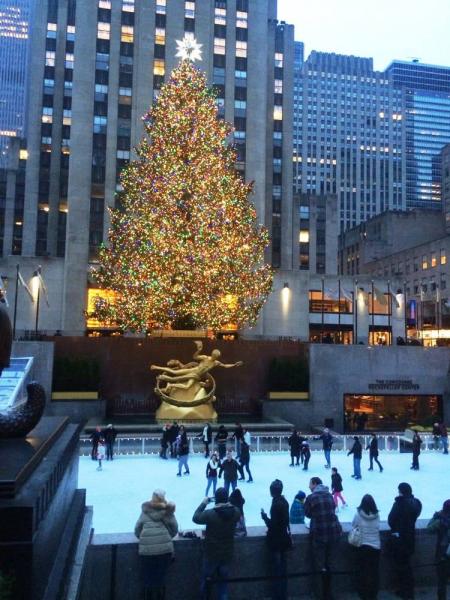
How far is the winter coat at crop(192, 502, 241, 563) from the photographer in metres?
7.07

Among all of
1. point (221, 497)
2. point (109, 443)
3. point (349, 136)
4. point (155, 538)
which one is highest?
point (349, 136)

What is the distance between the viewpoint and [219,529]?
279 inches

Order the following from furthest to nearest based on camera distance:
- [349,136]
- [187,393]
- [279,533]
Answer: [349,136], [187,393], [279,533]

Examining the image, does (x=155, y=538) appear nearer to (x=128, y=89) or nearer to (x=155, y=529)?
(x=155, y=529)

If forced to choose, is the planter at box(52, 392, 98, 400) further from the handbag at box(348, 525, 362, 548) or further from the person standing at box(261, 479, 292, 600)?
the handbag at box(348, 525, 362, 548)

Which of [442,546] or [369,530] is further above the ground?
[369,530]

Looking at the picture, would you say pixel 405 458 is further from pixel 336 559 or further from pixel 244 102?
pixel 244 102

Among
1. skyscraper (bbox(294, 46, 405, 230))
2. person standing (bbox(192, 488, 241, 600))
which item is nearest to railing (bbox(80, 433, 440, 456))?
person standing (bbox(192, 488, 241, 600))

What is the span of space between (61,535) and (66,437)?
2.16 m

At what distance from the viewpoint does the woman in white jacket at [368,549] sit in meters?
7.96

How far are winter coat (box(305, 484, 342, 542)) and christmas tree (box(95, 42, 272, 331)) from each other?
2249cm

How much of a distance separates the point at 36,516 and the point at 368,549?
4986 mm

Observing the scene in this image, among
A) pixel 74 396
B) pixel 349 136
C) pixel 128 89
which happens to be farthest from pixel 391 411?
pixel 349 136

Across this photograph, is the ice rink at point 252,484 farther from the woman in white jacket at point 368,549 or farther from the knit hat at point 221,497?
the knit hat at point 221,497
